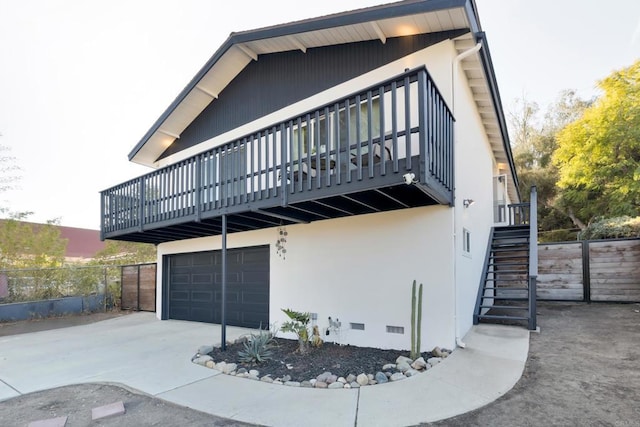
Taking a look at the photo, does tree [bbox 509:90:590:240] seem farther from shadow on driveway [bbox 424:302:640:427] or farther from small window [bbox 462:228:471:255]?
small window [bbox 462:228:471:255]

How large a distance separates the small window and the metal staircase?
40.3 inches

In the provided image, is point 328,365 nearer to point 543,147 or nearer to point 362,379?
point 362,379

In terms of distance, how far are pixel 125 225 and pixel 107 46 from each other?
508 centimetres

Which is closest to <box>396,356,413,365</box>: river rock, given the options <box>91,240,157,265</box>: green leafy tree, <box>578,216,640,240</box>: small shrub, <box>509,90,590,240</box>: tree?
<box>578,216,640,240</box>: small shrub

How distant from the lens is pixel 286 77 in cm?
812

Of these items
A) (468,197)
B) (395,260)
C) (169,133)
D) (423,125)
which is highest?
(169,133)

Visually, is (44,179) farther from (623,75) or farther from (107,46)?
(623,75)

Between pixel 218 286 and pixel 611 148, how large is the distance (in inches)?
609

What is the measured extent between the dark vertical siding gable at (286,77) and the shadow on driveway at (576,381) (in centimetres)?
497

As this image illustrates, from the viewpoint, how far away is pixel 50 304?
440 inches

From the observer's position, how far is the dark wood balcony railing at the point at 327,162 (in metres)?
4.44

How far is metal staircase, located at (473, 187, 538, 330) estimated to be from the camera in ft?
22.0

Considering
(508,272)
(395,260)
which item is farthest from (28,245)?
(508,272)

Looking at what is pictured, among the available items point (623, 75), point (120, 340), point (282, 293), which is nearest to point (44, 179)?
point (120, 340)
